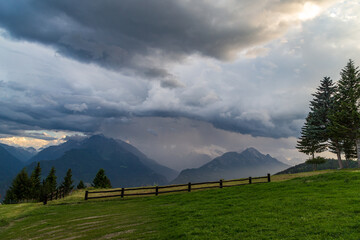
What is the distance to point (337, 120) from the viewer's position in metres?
41.0

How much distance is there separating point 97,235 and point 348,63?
5409 cm

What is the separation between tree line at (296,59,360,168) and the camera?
132 ft

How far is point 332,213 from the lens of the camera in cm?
1073

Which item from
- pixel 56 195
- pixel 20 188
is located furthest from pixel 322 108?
pixel 20 188

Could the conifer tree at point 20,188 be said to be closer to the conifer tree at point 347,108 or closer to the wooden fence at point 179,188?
the wooden fence at point 179,188

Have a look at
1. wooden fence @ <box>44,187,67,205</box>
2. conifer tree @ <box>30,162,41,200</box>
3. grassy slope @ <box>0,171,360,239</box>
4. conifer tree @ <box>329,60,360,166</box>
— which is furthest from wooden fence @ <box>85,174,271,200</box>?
conifer tree @ <box>30,162,41,200</box>

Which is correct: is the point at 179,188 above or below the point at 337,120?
below

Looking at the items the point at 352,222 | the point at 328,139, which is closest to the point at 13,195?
the point at 352,222

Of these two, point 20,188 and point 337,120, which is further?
point 20,188

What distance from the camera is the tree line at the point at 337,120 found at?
4009 centimetres

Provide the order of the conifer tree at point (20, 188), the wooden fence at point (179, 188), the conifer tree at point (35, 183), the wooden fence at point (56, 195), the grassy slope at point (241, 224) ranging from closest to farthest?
the grassy slope at point (241, 224) < the wooden fence at point (179, 188) < the wooden fence at point (56, 195) < the conifer tree at point (20, 188) < the conifer tree at point (35, 183)

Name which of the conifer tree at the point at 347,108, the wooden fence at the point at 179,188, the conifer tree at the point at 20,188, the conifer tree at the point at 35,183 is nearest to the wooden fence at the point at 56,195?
the wooden fence at the point at 179,188

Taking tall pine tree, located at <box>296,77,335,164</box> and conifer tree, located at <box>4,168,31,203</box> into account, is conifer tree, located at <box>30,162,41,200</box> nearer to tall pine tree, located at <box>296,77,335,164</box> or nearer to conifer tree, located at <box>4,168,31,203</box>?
conifer tree, located at <box>4,168,31,203</box>

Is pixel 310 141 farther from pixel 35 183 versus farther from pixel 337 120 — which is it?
pixel 35 183
